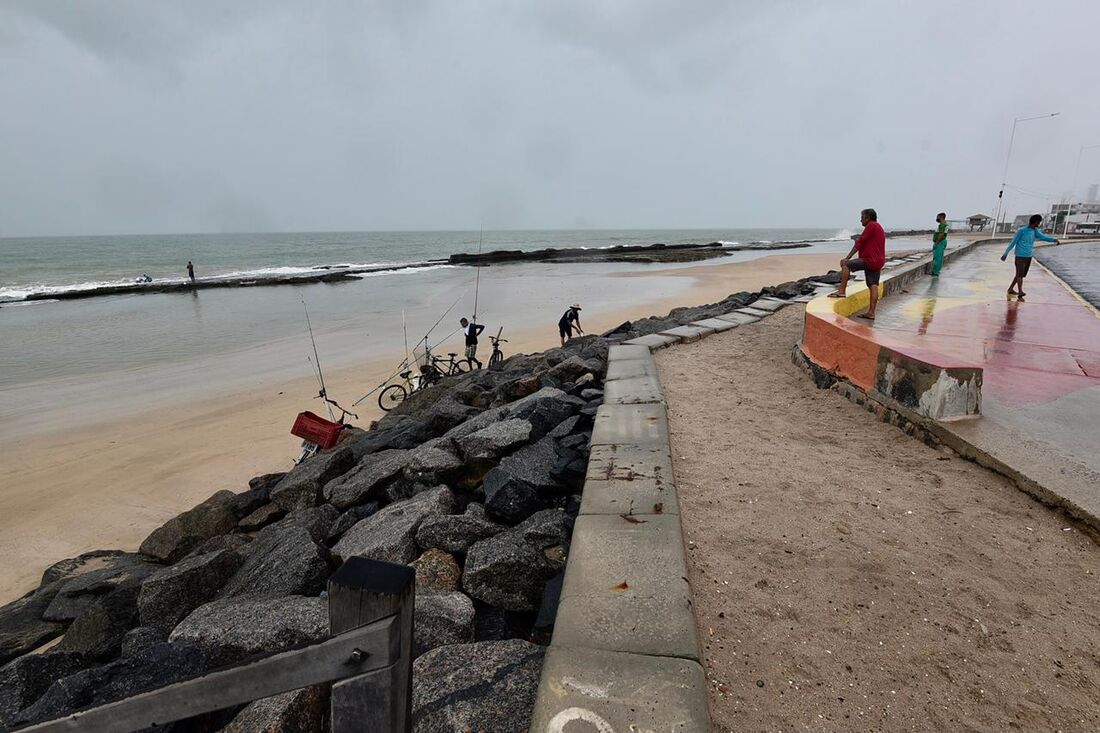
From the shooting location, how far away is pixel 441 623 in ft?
7.75

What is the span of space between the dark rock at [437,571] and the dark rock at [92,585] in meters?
2.69

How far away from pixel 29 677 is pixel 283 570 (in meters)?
1.37

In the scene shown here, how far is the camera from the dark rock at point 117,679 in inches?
91.1

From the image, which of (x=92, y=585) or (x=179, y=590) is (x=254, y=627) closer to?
(x=179, y=590)

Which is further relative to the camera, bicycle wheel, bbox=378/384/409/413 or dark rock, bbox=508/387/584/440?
bicycle wheel, bbox=378/384/409/413

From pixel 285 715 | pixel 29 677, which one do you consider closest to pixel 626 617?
pixel 285 715

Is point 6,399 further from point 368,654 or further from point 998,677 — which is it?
point 998,677

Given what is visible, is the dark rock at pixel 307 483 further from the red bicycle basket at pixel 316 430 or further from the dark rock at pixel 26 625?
the dark rock at pixel 26 625

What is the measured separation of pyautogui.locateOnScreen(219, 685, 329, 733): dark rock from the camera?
181 cm

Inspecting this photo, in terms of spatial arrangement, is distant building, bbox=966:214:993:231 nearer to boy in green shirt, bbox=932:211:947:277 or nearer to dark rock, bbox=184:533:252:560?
boy in green shirt, bbox=932:211:947:277

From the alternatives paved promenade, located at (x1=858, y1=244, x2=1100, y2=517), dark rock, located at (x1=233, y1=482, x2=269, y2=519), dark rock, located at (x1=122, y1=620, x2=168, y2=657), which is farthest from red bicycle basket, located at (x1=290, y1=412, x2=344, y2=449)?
paved promenade, located at (x1=858, y1=244, x2=1100, y2=517)

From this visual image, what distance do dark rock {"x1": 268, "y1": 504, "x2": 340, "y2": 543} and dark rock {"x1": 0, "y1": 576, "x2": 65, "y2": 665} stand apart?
1.65 m

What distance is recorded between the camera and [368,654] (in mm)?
1074

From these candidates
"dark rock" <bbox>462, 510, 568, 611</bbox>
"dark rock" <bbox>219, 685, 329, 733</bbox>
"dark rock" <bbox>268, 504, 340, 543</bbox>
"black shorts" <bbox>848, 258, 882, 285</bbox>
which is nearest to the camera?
"dark rock" <bbox>219, 685, 329, 733</bbox>
